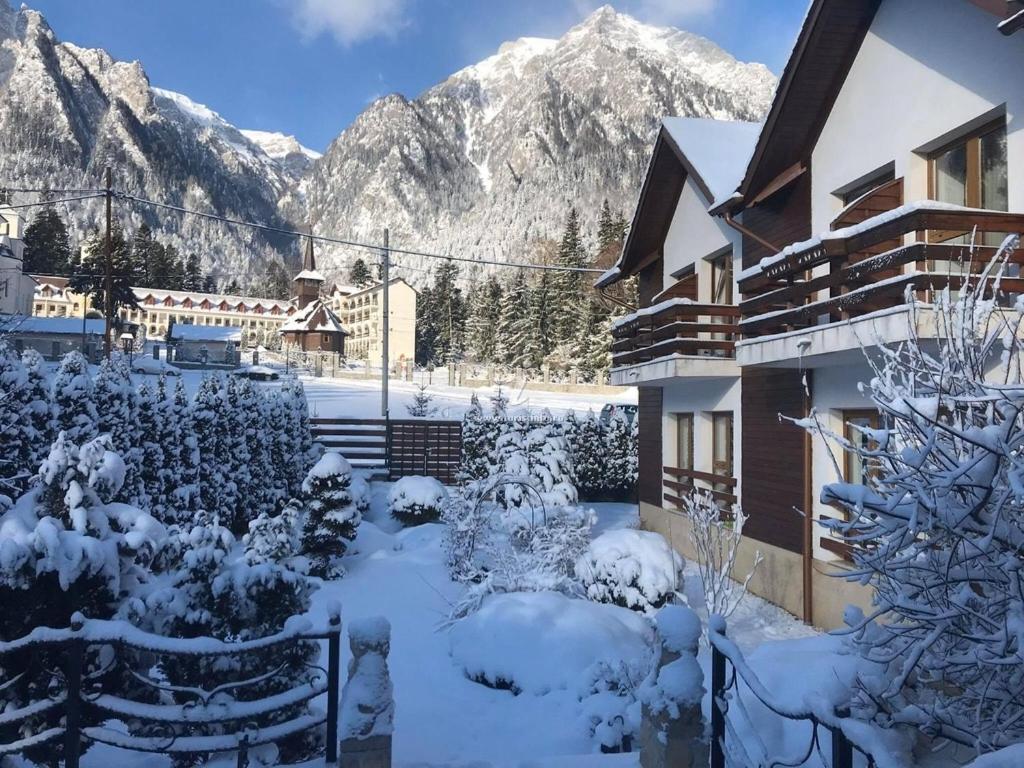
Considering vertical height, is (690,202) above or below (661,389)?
above

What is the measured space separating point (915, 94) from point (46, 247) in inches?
3616

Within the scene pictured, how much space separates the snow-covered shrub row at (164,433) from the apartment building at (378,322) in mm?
48959

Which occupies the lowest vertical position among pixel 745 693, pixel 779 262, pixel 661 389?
pixel 745 693

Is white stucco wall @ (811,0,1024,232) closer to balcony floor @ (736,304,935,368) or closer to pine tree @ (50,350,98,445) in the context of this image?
balcony floor @ (736,304,935,368)

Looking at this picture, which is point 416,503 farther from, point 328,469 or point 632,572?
point 632,572

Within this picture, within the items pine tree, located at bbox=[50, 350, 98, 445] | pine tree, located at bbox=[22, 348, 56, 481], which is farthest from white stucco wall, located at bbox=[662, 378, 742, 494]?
pine tree, located at bbox=[22, 348, 56, 481]

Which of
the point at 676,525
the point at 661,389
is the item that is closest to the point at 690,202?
the point at 661,389

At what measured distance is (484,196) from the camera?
15462 cm

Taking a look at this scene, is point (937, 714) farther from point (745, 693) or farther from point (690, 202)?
point (690, 202)

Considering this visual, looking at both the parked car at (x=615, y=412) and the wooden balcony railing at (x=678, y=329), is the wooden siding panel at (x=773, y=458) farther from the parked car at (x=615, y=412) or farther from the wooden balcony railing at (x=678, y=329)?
the parked car at (x=615, y=412)

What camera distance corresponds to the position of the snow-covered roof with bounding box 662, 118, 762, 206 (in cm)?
1166

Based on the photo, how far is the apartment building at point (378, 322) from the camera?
72188 millimetres

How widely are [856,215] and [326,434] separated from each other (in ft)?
55.8

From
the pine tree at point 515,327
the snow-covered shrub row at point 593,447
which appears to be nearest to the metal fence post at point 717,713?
the snow-covered shrub row at point 593,447
